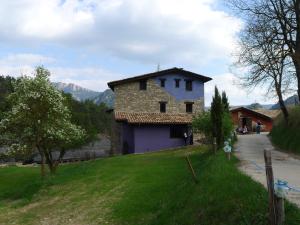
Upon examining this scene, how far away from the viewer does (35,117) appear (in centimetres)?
3120

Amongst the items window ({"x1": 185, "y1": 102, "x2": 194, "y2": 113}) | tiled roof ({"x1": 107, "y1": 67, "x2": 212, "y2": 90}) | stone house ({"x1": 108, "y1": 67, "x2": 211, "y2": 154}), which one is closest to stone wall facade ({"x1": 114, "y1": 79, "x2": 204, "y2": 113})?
stone house ({"x1": 108, "y1": 67, "x2": 211, "y2": 154})

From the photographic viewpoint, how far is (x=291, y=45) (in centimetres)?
3441

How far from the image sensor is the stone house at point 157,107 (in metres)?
51.6

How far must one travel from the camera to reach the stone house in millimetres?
51562

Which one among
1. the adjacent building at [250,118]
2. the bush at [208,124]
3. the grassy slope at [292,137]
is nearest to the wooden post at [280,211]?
the grassy slope at [292,137]

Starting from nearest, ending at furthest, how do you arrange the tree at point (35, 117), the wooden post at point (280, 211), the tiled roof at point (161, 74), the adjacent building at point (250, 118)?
1. the wooden post at point (280, 211)
2. the tree at point (35, 117)
3. the tiled roof at point (161, 74)
4. the adjacent building at point (250, 118)

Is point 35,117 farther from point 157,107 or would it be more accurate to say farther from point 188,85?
point 188,85

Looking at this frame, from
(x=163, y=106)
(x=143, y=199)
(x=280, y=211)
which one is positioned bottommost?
(x=143, y=199)

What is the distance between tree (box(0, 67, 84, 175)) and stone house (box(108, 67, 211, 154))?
57.4ft

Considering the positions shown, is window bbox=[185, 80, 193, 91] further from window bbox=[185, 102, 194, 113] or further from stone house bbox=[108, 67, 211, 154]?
window bbox=[185, 102, 194, 113]

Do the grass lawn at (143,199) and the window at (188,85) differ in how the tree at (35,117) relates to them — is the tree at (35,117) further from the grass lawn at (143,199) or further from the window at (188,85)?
the window at (188,85)

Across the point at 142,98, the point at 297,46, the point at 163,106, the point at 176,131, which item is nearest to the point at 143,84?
the point at 142,98

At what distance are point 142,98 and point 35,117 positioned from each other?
78.5 feet

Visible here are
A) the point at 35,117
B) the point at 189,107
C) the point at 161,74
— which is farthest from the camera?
the point at 189,107
